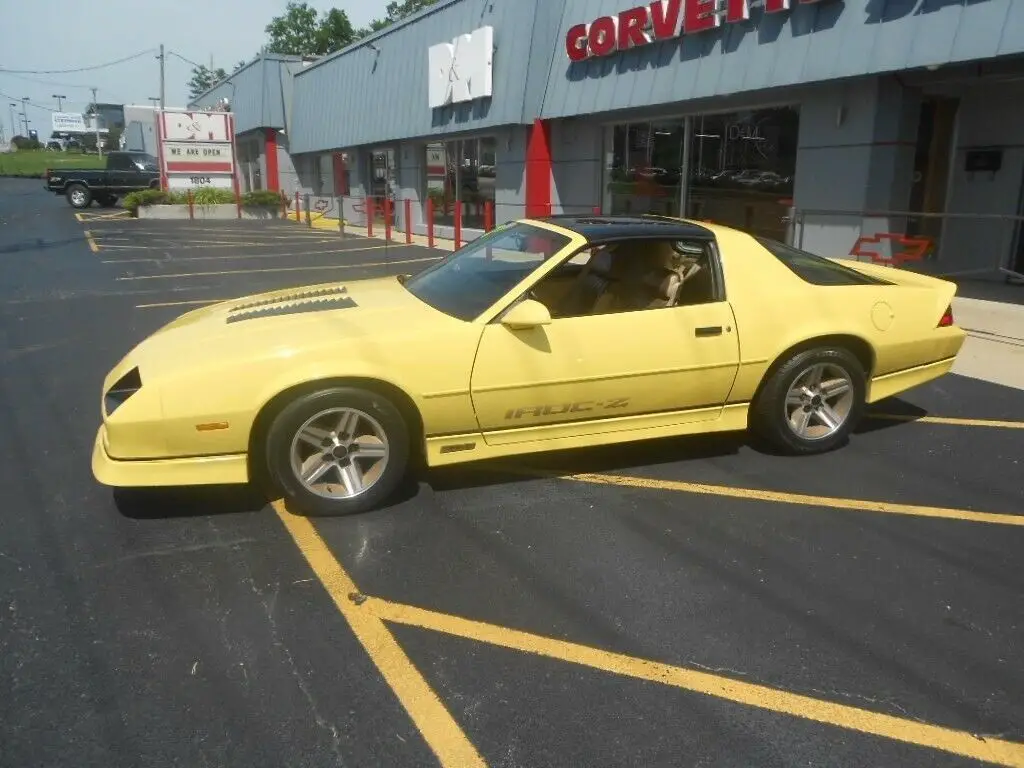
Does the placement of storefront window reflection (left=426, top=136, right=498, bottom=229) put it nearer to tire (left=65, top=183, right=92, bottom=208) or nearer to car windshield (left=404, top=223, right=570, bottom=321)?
car windshield (left=404, top=223, right=570, bottom=321)

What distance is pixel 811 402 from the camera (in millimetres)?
4727

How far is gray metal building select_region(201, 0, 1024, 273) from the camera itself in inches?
356

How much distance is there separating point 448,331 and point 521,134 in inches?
491

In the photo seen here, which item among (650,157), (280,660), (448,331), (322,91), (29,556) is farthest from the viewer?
(322,91)

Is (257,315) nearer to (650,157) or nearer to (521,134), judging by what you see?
(650,157)

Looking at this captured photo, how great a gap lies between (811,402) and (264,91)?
99.7 feet

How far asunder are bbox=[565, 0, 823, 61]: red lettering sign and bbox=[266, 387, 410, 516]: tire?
8327 millimetres

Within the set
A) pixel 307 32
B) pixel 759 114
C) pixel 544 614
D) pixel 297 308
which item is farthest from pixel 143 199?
pixel 307 32

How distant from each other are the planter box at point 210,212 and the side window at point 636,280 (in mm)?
23964

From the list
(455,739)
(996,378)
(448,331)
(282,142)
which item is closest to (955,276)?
(996,378)

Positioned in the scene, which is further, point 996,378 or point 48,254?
point 48,254

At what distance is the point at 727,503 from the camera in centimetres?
411

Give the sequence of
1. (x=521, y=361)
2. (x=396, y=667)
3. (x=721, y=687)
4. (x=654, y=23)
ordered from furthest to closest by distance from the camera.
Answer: (x=654, y=23) → (x=521, y=361) → (x=396, y=667) → (x=721, y=687)

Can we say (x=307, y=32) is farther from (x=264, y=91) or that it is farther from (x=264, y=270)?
(x=264, y=270)
